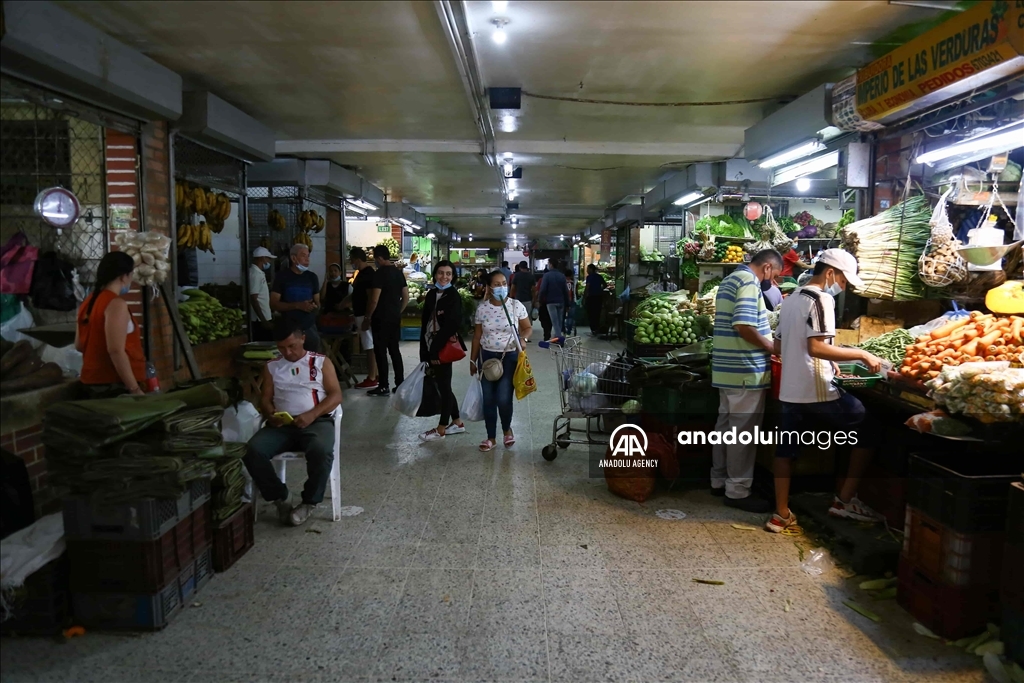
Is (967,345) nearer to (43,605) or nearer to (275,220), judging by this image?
(43,605)

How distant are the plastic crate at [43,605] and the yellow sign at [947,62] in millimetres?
5031

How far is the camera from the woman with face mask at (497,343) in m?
5.45

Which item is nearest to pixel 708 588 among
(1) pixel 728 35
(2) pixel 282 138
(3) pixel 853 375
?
(3) pixel 853 375

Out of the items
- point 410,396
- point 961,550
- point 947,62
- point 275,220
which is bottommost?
point 961,550

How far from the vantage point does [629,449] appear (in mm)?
4586

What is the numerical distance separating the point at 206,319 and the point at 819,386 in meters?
5.44

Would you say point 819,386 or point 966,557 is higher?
point 819,386

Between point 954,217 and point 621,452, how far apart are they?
2895 millimetres

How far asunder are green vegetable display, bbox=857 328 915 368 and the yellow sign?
151cm

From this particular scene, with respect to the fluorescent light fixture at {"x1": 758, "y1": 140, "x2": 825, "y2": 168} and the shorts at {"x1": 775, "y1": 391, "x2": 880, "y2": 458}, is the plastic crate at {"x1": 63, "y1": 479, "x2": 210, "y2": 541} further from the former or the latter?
the fluorescent light fixture at {"x1": 758, "y1": 140, "x2": 825, "y2": 168}

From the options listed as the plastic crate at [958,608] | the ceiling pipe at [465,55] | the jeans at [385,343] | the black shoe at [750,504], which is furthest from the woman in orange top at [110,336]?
the plastic crate at [958,608]

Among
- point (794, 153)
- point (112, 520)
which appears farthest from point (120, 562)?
point (794, 153)

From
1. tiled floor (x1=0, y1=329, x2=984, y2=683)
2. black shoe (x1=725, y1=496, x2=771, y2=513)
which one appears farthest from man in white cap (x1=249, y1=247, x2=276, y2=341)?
black shoe (x1=725, y1=496, x2=771, y2=513)

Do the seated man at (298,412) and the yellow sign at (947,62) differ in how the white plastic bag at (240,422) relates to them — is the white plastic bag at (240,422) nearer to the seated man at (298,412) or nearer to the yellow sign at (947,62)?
the seated man at (298,412)
